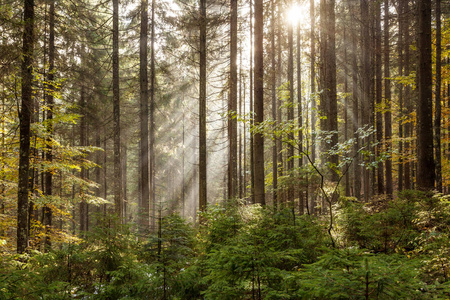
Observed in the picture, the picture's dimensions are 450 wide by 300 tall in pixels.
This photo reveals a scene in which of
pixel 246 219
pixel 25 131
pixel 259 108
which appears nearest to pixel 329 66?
pixel 259 108

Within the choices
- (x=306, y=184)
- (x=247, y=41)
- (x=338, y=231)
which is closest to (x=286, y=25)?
(x=247, y=41)

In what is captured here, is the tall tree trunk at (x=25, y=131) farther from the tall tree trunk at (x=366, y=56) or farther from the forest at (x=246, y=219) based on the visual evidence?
the tall tree trunk at (x=366, y=56)

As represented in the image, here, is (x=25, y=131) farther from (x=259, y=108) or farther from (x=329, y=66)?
(x=329, y=66)

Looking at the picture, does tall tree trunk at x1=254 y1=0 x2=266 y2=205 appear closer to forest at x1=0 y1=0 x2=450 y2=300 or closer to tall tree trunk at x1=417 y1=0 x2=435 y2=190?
forest at x1=0 y1=0 x2=450 y2=300

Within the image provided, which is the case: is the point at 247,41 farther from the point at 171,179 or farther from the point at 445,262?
the point at 171,179

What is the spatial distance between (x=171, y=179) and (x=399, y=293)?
32754 millimetres

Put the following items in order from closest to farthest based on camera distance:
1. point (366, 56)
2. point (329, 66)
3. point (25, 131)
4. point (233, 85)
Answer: point (25, 131), point (329, 66), point (233, 85), point (366, 56)

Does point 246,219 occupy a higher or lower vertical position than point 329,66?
lower

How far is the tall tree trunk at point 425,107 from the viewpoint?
6910 millimetres

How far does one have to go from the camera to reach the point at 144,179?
12883 millimetres

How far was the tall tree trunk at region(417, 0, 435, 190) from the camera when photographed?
272 inches

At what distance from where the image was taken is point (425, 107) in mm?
7039

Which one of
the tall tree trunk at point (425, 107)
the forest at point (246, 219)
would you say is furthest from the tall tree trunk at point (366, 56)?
the tall tree trunk at point (425, 107)

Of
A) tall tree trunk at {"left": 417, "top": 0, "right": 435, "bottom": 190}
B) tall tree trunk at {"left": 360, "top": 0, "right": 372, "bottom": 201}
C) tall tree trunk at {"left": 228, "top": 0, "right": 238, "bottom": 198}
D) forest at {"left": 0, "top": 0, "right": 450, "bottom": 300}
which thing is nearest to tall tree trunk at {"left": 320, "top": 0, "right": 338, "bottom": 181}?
forest at {"left": 0, "top": 0, "right": 450, "bottom": 300}
